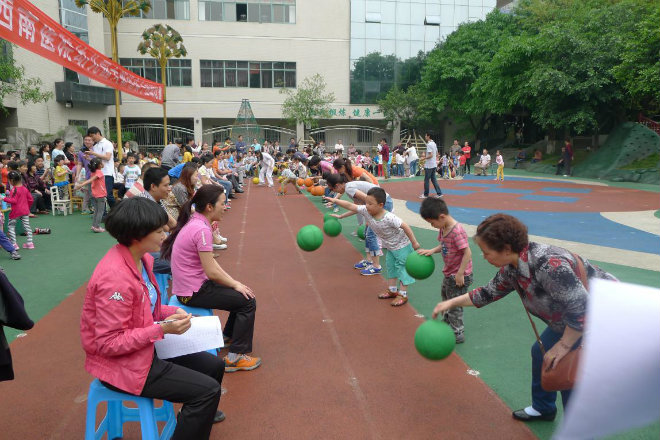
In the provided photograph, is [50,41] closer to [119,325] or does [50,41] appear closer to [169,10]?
[119,325]

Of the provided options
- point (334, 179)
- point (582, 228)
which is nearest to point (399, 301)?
point (334, 179)

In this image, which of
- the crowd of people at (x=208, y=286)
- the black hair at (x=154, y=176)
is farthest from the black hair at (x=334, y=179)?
the black hair at (x=154, y=176)

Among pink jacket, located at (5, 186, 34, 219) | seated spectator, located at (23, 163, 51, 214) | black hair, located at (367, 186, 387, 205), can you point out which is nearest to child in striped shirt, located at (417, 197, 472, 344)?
black hair, located at (367, 186, 387, 205)

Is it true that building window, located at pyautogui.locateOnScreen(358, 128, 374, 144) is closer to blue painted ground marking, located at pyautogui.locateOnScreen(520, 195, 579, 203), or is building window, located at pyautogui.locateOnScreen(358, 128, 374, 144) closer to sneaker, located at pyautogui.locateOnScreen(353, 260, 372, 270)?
blue painted ground marking, located at pyautogui.locateOnScreen(520, 195, 579, 203)

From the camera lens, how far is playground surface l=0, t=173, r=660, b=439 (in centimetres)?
354

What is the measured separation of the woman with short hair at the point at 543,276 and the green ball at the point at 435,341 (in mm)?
153

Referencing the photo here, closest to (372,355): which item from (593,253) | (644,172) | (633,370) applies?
(633,370)

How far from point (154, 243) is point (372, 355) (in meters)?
2.63

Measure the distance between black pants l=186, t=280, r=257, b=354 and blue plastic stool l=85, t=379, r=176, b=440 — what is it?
942 millimetres

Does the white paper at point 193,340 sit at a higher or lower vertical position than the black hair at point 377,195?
lower

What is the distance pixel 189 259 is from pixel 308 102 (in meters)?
35.9

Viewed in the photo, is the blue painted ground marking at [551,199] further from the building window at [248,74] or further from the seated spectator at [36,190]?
the building window at [248,74]

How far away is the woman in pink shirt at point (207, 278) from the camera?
411 cm

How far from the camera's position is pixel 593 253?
8.34 meters
